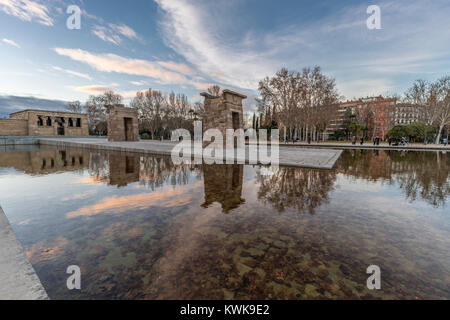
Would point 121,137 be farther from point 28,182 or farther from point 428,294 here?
point 428,294

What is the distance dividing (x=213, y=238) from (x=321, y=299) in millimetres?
1454

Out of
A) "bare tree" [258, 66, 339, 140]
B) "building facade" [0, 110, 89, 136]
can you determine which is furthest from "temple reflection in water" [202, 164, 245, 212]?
"building facade" [0, 110, 89, 136]

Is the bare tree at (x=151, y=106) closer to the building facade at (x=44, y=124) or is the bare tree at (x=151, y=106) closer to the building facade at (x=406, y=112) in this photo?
the building facade at (x=44, y=124)

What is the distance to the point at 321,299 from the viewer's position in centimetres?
168

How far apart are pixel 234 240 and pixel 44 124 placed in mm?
41912

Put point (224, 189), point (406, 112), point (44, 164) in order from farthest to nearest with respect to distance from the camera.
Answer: point (406, 112) → point (44, 164) → point (224, 189)

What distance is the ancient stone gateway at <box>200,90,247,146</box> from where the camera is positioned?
13141 mm

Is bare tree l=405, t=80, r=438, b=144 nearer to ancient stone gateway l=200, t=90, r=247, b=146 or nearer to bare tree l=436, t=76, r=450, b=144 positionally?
bare tree l=436, t=76, r=450, b=144

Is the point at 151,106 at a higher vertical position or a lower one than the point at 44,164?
higher

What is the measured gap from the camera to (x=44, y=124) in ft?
100

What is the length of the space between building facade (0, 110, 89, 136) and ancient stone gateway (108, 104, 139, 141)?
739 inches

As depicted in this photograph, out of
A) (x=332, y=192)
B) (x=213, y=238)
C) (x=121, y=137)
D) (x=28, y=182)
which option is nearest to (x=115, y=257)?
(x=213, y=238)

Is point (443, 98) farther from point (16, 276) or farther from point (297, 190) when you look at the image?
point (16, 276)

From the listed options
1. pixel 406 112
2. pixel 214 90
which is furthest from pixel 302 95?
pixel 406 112
